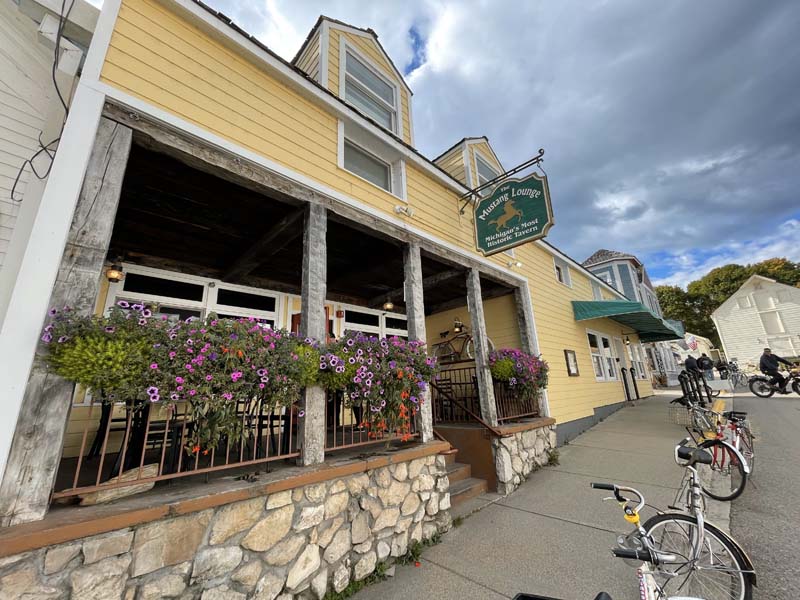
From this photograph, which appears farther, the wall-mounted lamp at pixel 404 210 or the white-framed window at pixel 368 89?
the white-framed window at pixel 368 89

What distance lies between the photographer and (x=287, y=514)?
94.0 inches

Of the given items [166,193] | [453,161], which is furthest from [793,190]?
[166,193]

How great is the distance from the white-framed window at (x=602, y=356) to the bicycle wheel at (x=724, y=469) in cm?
488

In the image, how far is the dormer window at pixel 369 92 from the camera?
211 inches

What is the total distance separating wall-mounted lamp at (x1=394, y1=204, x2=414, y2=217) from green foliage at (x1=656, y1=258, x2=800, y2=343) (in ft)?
129

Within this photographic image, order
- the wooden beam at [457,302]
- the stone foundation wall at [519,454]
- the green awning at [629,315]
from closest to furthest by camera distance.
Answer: the stone foundation wall at [519,454] < the wooden beam at [457,302] < the green awning at [629,315]

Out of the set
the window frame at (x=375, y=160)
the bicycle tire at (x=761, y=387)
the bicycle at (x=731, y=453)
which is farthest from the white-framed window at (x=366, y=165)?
the bicycle tire at (x=761, y=387)

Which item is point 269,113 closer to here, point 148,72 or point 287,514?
point 148,72

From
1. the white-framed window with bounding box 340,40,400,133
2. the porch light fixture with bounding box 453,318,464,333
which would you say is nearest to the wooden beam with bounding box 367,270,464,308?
the porch light fixture with bounding box 453,318,464,333

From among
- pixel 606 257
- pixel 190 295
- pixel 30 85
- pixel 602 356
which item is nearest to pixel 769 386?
pixel 606 257

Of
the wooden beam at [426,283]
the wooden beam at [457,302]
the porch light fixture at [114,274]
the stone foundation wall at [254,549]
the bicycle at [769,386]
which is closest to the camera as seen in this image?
the stone foundation wall at [254,549]

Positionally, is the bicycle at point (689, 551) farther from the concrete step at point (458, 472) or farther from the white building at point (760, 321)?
the white building at point (760, 321)

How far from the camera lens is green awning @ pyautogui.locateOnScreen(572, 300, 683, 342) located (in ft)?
26.5

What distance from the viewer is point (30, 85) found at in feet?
11.5
